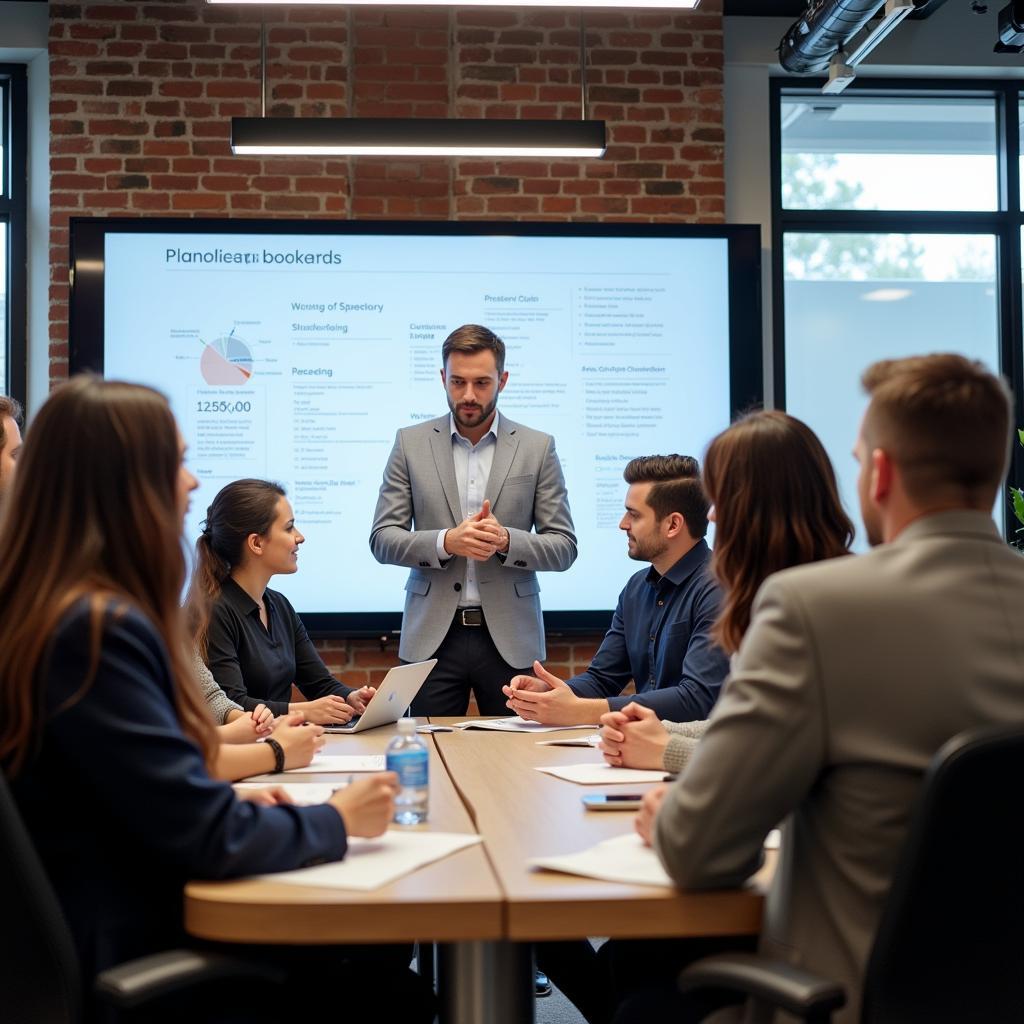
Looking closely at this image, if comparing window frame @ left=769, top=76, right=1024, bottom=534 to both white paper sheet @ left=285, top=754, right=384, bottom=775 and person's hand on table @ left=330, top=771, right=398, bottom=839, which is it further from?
person's hand on table @ left=330, top=771, right=398, bottom=839

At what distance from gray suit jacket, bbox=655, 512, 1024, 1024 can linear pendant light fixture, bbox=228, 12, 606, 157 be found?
133 inches

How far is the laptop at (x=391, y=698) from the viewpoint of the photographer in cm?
284

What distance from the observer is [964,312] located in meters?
5.63

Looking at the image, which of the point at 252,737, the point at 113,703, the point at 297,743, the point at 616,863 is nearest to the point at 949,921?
the point at 616,863

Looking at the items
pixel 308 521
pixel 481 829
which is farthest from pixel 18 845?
pixel 308 521

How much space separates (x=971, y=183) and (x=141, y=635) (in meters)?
5.28

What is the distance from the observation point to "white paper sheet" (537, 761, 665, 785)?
2.18m

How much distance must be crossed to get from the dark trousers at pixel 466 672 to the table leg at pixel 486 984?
219 centimetres

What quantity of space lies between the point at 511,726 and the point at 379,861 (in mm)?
1489

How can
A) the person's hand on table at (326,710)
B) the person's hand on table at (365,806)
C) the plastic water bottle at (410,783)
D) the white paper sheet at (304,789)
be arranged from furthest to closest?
the person's hand on table at (326,710) < the white paper sheet at (304,789) < the plastic water bottle at (410,783) < the person's hand on table at (365,806)

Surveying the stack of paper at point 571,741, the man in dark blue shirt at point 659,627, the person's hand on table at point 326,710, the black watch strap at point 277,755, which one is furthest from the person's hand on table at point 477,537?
the black watch strap at point 277,755

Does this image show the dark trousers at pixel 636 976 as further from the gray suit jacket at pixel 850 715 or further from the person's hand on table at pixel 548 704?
the person's hand on table at pixel 548 704

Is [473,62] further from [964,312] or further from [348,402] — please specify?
[964,312]

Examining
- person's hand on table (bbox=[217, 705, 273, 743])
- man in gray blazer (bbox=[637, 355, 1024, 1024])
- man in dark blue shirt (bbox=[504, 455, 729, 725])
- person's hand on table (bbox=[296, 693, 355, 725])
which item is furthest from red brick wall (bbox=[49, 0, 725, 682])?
man in gray blazer (bbox=[637, 355, 1024, 1024])
